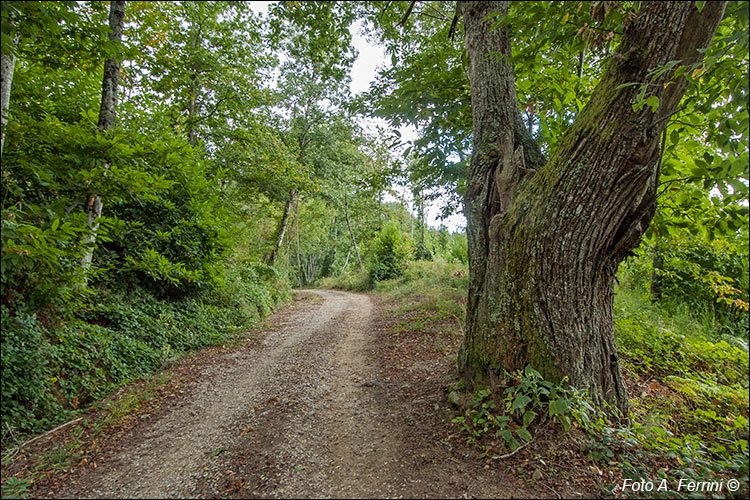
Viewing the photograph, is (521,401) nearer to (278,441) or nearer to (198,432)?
(278,441)

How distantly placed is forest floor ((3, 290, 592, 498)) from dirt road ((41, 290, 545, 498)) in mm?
13

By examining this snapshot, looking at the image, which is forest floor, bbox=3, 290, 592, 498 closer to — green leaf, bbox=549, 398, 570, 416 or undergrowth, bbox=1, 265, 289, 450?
undergrowth, bbox=1, 265, 289, 450

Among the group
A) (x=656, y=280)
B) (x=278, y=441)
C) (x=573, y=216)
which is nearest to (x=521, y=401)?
(x=573, y=216)

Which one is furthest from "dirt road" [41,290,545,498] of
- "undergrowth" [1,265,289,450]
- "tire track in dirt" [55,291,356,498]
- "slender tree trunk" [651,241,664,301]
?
"slender tree trunk" [651,241,664,301]

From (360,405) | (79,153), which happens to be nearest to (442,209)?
(360,405)

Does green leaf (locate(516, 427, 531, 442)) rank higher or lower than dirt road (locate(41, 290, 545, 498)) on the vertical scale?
higher

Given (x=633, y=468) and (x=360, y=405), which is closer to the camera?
(x=633, y=468)

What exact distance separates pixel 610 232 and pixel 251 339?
700cm

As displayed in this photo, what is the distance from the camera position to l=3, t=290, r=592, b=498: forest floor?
2.60m

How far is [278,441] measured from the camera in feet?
10.8

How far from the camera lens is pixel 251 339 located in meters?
7.22

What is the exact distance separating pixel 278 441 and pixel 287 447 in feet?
0.55

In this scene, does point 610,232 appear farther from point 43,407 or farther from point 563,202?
point 43,407

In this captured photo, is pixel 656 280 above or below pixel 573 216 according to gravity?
below
